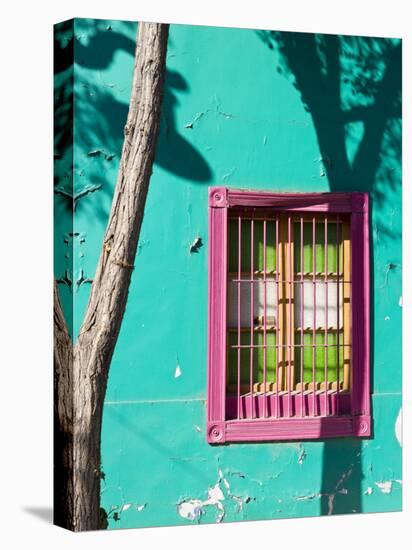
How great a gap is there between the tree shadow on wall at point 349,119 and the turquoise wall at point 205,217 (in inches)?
0.4

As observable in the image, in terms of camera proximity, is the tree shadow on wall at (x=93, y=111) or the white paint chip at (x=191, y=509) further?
the white paint chip at (x=191, y=509)

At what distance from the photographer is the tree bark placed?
970 cm

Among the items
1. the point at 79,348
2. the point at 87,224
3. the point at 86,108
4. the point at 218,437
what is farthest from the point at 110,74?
the point at 218,437

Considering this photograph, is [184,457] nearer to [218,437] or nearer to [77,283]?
[218,437]

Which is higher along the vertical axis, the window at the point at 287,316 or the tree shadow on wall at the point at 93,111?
the tree shadow on wall at the point at 93,111

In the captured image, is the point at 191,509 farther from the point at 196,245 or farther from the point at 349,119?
the point at 349,119

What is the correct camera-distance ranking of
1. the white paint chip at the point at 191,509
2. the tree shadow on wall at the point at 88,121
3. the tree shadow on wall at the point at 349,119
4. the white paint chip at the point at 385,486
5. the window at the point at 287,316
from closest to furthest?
1. the tree shadow on wall at the point at 88,121
2. the white paint chip at the point at 191,509
3. the window at the point at 287,316
4. the tree shadow on wall at the point at 349,119
5. the white paint chip at the point at 385,486

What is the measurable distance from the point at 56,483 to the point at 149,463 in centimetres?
65

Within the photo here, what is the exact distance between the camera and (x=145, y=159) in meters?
9.84

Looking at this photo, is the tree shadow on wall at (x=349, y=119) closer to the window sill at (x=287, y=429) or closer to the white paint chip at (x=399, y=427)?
the window sill at (x=287, y=429)

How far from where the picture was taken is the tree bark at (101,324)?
9.70 metres

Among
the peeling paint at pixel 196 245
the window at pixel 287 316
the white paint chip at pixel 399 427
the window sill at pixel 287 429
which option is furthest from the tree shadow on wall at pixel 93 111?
the white paint chip at pixel 399 427

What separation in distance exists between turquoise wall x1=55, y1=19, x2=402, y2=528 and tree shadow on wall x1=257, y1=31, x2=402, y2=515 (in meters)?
0.01

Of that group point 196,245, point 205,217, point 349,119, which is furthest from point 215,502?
point 349,119
